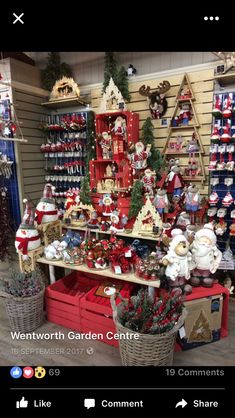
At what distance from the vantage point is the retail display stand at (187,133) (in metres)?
2.09

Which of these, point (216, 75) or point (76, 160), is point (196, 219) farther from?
point (76, 160)

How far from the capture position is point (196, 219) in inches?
81.4

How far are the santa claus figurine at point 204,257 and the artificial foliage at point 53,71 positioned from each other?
2.04 metres

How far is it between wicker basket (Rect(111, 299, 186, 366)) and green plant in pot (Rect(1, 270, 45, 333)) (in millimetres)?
604

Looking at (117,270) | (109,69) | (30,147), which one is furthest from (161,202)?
(30,147)

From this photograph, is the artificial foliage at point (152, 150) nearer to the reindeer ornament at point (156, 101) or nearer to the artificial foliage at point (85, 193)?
the reindeer ornament at point (156, 101)

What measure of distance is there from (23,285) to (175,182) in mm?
1267

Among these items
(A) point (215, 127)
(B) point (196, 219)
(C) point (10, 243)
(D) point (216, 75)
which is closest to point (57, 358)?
(B) point (196, 219)

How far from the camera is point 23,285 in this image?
1593 mm

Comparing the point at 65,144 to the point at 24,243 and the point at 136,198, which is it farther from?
the point at 24,243
